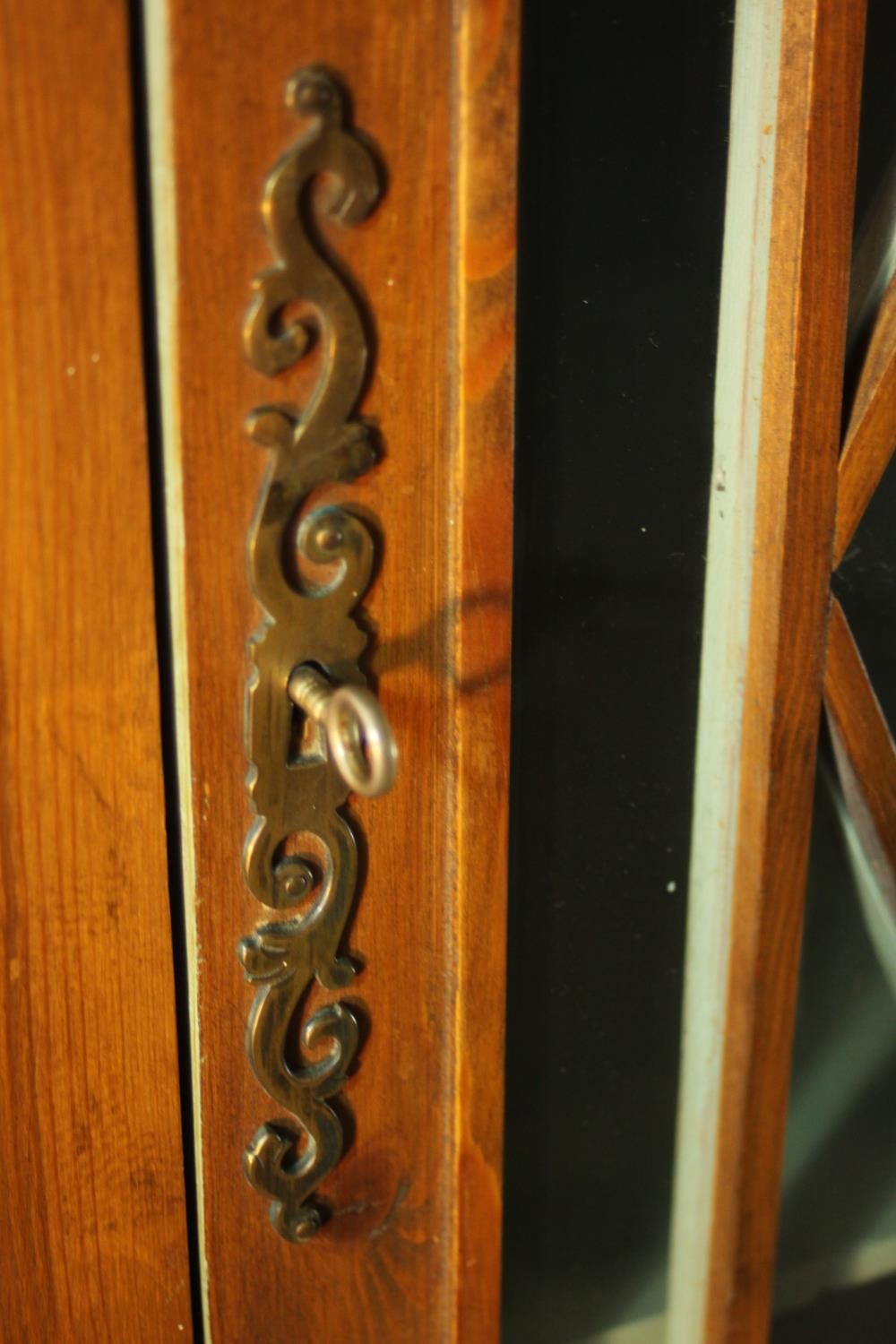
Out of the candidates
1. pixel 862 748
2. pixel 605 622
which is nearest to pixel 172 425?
pixel 605 622

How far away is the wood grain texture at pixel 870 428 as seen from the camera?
0.51 m

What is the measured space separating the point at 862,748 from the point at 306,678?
289mm

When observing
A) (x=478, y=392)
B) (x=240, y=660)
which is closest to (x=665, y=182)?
(x=478, y=392)

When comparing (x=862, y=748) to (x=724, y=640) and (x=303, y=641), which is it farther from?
(x=303, y=641)

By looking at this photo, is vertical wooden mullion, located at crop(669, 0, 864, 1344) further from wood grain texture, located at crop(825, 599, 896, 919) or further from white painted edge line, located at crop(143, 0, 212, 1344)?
white painted edge line, located at crop(143, 0, 212, 1344)

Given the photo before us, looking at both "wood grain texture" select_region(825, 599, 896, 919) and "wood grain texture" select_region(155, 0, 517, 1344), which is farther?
"wood grain texture" select_region(825, 599, 896, 919)

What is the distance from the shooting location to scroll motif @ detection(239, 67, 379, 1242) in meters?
0.39

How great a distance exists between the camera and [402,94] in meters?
0.39

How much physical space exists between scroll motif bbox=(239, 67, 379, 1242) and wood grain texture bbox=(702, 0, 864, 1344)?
0.63 ft

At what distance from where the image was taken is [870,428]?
0.52 m

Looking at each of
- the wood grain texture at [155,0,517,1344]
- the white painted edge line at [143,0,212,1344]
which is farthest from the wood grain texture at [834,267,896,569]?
the white painted edge line at [143,0,212,1344]

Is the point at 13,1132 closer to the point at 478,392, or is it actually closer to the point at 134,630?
the point at 134,630

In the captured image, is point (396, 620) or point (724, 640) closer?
point (396, 620)

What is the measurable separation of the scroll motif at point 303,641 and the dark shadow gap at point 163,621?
0.03 meters
